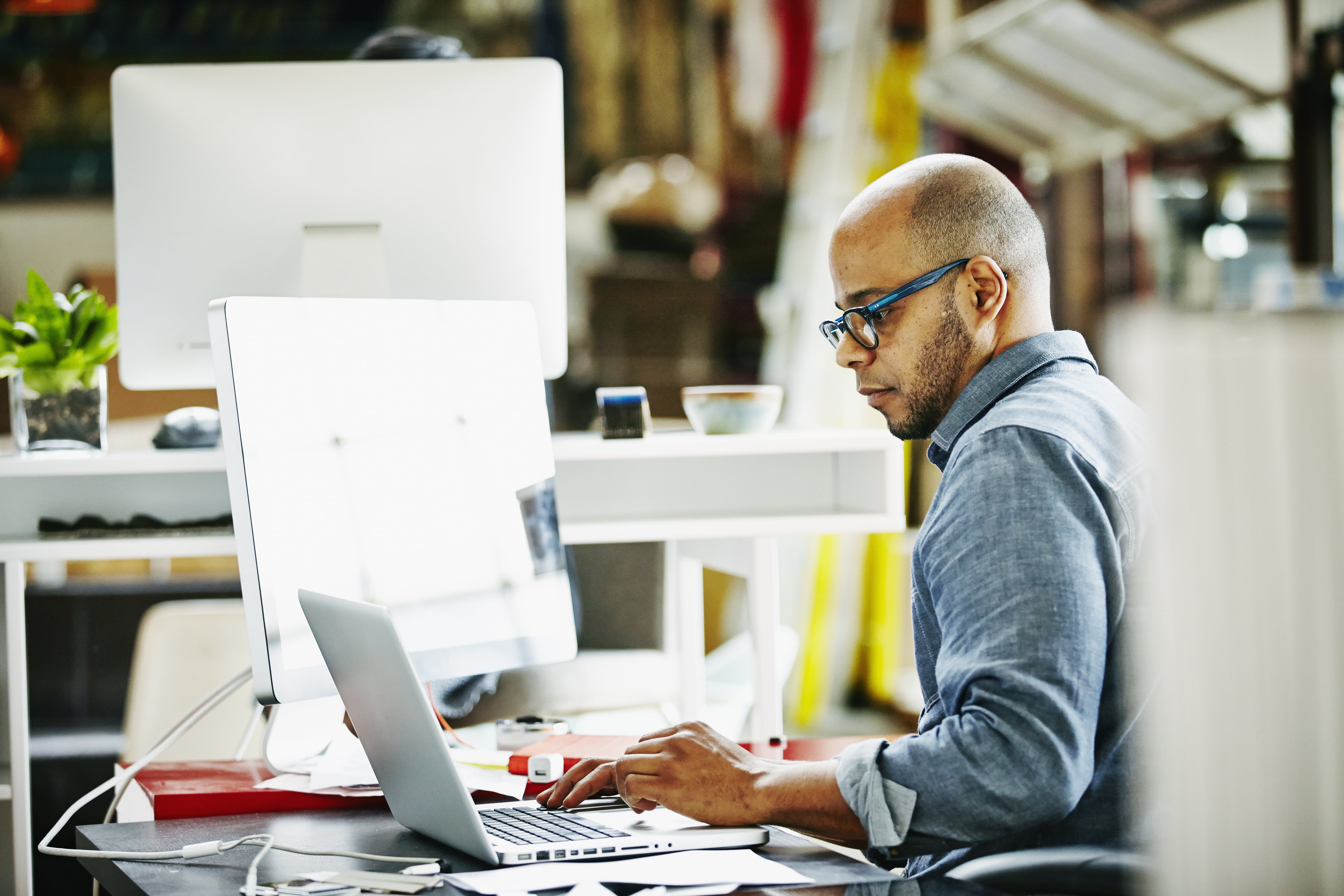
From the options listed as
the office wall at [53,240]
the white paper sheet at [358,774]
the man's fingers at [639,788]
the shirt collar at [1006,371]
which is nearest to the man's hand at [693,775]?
the man's fingers at [639,788]

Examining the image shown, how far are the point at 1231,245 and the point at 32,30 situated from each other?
5259 mm

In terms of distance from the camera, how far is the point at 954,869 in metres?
0.90

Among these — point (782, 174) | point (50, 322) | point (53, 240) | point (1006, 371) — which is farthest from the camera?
point (782, 174)

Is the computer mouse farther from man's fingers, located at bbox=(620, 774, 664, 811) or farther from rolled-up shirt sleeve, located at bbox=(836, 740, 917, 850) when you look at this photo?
rolled-up shirt sleeve, located at bbox=(836, 740, 917, 850)

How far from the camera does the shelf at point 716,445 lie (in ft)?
5.00

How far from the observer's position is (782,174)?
5973 millimetres

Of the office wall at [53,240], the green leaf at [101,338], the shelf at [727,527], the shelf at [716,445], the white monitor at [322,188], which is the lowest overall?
the shelf at [727,527]

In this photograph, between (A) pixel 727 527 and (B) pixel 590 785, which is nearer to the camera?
(B) pixel 590 785

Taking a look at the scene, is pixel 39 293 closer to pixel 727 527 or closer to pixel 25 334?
pixel 25 334

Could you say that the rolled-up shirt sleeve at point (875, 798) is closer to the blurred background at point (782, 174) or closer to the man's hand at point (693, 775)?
the man's hand at point (693, 775)

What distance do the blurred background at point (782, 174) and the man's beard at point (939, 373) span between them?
0.52 meters

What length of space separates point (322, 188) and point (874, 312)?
786mm

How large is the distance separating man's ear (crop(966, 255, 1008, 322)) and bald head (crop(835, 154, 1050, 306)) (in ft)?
0.05

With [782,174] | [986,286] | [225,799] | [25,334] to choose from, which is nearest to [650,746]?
[225,799]
